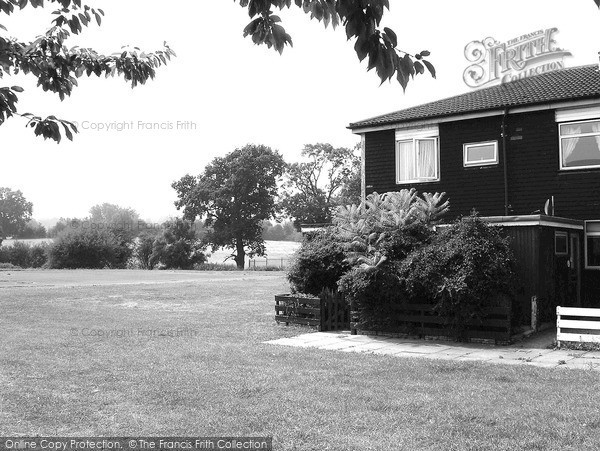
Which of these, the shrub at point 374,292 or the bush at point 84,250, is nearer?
the shrub at point 374,292

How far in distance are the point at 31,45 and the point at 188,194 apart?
252ft

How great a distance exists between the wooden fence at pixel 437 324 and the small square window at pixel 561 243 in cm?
369

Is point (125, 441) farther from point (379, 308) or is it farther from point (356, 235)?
point (356, 235)

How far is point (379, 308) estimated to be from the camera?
15.7 m

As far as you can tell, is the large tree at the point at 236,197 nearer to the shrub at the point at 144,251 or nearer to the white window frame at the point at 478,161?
the shrub at the point at 144,251

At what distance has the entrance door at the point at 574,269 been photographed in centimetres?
1802

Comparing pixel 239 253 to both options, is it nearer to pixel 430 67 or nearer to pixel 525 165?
pixel 525 165

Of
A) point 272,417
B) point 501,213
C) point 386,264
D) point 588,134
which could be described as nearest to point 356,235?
point 386,264

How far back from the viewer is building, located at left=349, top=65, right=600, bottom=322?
54.1ft

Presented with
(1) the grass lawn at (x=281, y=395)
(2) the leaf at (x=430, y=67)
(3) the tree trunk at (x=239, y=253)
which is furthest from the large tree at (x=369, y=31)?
(3) the tree trunk at (x=239, y=253)

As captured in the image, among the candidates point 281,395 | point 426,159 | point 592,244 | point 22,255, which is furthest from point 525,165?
point 22,255

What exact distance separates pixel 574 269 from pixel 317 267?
7.52m

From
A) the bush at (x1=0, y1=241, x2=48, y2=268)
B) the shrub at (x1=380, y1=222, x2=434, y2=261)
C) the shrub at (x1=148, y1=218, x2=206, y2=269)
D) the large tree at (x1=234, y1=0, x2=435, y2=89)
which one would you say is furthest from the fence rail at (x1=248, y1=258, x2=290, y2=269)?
the large tree at (x1=234, y1=0, x2=435, y2=89)

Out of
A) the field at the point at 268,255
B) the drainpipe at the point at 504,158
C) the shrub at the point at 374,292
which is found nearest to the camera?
the shrub at the point at 374,292
